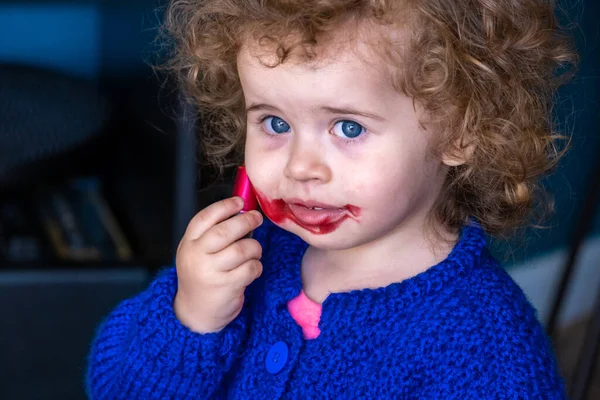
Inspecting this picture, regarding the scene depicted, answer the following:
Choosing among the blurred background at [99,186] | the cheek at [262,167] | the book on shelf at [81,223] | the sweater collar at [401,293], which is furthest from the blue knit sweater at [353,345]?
the book on shelf at [81,223]

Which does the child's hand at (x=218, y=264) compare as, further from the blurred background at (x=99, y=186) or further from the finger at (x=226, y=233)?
the blurred background at (x=99, y=186)

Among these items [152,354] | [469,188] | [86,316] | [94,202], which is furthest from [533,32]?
[94,202]

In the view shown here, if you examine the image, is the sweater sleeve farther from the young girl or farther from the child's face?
the child's face

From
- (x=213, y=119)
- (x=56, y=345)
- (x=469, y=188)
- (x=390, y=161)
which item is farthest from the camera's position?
(x=56, y=345)

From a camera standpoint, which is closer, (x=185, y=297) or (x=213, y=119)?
(x=185, y=297)

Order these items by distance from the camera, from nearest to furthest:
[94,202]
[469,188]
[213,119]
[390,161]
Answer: [390,161] → [469,188] → [213,119] → [94,202]

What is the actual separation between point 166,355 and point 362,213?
0.28 meters

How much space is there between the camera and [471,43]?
2.83 ft

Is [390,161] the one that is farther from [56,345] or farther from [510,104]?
[56,345]

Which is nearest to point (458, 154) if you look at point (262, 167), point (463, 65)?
point (463, 65)

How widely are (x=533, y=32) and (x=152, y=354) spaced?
1.69 ft

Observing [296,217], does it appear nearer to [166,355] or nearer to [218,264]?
[218,264]

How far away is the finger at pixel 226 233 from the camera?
958 millimetres

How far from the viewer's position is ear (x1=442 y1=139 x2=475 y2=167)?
2.95 ft
